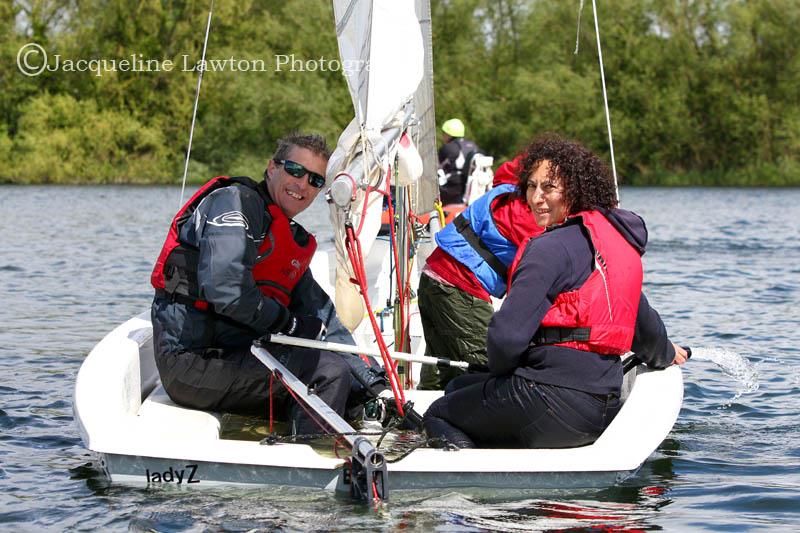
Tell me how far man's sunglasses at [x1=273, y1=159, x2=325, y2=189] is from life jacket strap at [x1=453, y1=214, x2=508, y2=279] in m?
0.77

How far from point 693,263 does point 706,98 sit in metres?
25.0

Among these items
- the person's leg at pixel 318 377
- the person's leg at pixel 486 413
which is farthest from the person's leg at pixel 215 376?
the person's leg at pixel 486 413

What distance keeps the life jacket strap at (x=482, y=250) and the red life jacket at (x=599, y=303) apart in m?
0.92

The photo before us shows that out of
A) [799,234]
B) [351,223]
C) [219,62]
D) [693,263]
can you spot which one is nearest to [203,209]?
[351,223]

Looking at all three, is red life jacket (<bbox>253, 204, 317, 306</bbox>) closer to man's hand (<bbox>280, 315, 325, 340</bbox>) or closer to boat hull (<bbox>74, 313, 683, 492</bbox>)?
man's hand (<bbox>280, 315, 325, 340</bbox>)

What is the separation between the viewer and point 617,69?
1412 inches

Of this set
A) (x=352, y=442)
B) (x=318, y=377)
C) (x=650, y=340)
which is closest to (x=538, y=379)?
(x=352, y=442)

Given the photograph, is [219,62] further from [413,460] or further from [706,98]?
[413,460]

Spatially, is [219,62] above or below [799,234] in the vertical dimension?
above

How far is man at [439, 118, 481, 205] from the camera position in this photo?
9.79 metres

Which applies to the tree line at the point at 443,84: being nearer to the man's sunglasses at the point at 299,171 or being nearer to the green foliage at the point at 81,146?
the green foliage at the point at 81,146

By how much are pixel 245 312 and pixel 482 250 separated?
1.08 metres

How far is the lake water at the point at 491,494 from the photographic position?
3.20 m

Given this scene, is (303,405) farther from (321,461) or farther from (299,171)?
(299,171)
